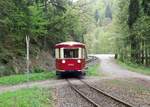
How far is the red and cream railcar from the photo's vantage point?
29.9 m

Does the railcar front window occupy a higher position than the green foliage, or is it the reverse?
the green foliage

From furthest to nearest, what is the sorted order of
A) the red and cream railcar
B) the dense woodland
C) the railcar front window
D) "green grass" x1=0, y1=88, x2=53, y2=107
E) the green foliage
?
the green foliage, the dense woodland, the railcar front window, the red and cream railcar, "green grass" x1=0, y1=88, x2=53, y2=107

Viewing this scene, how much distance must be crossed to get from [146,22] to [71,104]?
1198 inches

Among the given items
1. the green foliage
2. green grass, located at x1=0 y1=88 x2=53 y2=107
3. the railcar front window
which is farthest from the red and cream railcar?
the green foliage

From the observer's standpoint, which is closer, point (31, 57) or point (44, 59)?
point (31, 57)

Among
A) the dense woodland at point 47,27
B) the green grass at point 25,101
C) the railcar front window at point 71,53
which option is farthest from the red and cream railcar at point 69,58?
the green grass at point 25,101

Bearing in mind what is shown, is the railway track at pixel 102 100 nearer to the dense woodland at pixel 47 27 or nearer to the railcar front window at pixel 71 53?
the railcar front window at pixel 71 53

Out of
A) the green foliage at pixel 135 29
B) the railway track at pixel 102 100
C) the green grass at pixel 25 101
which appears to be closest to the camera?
the green grass at pixel 25 101

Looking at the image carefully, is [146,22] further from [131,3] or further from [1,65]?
[1,65]

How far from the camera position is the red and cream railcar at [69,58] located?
98.2 feet

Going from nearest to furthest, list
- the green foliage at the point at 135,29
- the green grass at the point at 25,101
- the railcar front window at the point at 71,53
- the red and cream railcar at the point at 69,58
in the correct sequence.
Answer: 1. the green grass at the point at 25,101
2. the red and cream railcar at the point at 69,58
3. the railcar front window at the point at 71,53
4. the green foliage at the point at 135,29

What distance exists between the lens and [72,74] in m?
32.7

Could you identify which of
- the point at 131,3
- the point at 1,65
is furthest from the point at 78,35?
the point at 1,65

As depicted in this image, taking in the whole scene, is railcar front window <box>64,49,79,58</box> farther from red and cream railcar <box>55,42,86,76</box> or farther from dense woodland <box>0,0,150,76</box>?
dense woodland <box>0,0,150,76</box>
